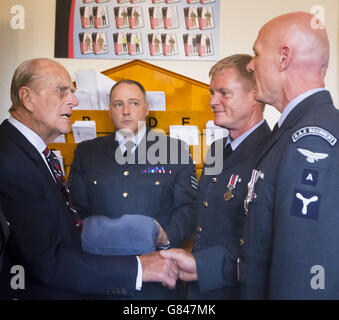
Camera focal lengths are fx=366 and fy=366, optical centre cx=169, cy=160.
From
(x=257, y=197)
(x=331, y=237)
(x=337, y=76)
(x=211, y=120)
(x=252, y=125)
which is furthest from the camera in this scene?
(x=211, y=120)

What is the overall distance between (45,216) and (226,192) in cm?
57

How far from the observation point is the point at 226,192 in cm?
122

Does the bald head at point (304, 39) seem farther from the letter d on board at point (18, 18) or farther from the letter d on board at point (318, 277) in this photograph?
the letter d on board at point (18, 18)

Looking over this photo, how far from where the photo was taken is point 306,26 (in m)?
0.91

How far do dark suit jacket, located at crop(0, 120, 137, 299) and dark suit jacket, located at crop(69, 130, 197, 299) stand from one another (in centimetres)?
46

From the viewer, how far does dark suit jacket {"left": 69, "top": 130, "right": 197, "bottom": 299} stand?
1.61 meters

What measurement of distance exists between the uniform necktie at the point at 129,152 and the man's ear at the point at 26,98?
2.00ft

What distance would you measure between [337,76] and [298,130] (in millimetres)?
1201

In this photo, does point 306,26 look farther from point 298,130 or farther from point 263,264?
point 263,264

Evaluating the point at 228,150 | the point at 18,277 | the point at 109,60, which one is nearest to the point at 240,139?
the point at 228,150

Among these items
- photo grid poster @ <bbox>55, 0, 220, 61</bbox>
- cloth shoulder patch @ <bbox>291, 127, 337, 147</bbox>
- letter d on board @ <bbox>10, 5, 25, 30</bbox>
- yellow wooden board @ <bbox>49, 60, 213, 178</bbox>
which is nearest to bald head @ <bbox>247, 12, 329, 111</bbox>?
cloth shoulder patch @ <bbox>291, 127, 337, 147</bbox>

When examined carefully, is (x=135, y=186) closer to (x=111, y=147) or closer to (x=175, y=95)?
(x=111, y=147)

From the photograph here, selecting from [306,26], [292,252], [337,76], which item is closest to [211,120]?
[337,76]

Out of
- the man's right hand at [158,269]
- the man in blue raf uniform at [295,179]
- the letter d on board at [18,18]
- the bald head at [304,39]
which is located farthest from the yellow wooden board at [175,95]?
the bald head at [304,39]
